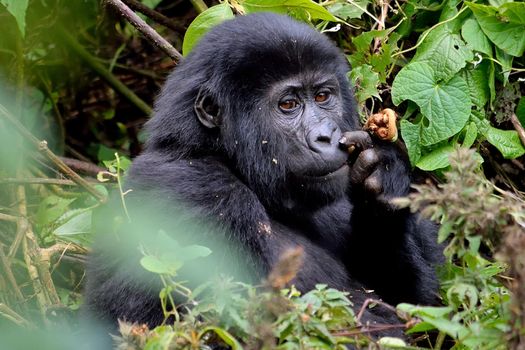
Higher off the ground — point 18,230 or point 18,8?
point 18,8

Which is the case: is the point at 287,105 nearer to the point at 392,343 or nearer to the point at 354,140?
the point at 354,140

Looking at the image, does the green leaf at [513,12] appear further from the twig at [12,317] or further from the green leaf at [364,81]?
the twig at [12,317]

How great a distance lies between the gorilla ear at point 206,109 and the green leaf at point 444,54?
1.11m

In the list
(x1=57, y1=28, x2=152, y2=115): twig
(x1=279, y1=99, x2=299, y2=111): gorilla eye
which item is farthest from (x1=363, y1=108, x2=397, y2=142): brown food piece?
(x1=57, y1=28, x2=152, y2=115): twig

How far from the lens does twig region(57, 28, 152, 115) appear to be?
18.3 feet

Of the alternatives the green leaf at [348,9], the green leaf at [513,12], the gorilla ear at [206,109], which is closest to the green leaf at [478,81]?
the green leaf at [513,12]

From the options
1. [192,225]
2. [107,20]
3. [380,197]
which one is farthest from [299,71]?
[107,20]

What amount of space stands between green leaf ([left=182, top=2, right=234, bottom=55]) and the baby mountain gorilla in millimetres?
501

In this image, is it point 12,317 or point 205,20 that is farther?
point 205,20

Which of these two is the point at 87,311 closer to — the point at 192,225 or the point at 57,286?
the point at 192,225

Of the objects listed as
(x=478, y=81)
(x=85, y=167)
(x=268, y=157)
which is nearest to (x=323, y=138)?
(x=268, y=157)

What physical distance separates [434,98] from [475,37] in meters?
0.38

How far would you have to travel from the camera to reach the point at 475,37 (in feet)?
13.0

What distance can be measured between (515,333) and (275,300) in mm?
533
